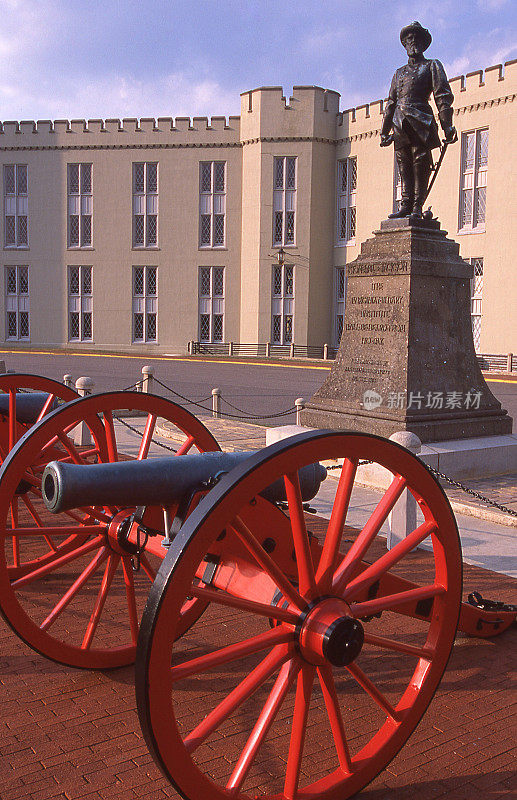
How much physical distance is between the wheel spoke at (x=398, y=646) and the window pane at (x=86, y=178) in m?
33.1

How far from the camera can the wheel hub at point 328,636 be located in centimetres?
267

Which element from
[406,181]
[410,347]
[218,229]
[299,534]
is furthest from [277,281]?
[299,534]

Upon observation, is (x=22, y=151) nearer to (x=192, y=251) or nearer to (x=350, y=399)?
(x=192, y=251)

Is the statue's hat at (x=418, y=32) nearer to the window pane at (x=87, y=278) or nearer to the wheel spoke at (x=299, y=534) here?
the wheel spoke at (x=299, y=534)

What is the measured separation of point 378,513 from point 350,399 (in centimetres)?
645

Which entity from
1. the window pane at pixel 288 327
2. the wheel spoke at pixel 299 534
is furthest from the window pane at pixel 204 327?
the wheel spoke at pixel 299 534

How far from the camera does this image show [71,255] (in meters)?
33.7

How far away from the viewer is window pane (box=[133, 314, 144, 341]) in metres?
33.4

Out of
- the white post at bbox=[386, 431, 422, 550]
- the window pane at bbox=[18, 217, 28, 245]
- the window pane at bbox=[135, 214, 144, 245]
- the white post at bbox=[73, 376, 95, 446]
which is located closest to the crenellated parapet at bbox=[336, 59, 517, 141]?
the window pane at bbox=[135, 214, 144, 245]

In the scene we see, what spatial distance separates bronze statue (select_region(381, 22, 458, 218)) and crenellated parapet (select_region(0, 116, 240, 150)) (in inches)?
907

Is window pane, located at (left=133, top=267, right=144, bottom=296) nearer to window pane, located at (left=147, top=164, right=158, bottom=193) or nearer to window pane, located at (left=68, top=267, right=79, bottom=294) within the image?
window pane, located at (left=68, top=267, right=79, bottom=294)

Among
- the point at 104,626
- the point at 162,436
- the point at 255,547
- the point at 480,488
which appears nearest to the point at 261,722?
the point at 255,547

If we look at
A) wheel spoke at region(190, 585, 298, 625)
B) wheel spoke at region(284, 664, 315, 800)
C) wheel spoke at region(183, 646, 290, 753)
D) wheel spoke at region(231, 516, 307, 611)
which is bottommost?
wheel spoke at region(284, 664, 315, 800)

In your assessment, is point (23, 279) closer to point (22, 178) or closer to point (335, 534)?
point (22, 178)
